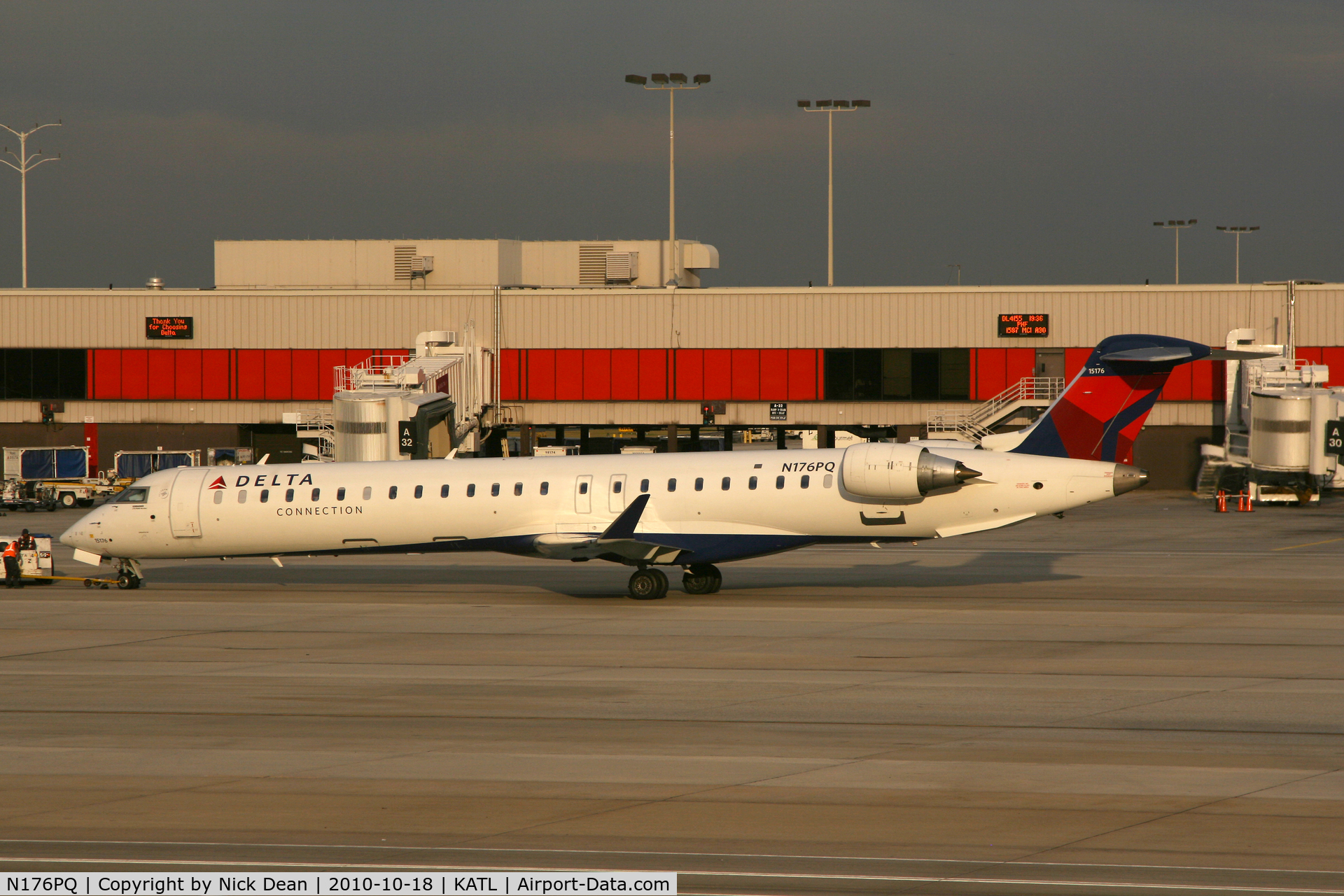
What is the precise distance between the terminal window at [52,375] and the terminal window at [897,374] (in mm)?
36064

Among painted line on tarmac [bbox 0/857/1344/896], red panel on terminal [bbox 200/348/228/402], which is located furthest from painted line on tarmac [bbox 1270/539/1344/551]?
red panel on terminal [bbox 200/348/228/402]

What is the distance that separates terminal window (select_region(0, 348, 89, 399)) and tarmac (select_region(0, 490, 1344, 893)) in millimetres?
40497

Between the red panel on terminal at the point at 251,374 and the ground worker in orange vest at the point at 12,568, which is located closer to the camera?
the ground worker in orange vest at the point at 12,568

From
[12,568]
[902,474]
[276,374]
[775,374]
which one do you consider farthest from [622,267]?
[902,474]

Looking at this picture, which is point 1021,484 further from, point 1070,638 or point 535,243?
point 535,243

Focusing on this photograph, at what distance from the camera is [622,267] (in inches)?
3159

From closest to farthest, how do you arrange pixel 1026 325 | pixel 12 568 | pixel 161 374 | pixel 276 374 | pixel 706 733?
pixel 706 733
pixel 12 568
pixel 1026 325
pixel 276 374
pixel 161 374

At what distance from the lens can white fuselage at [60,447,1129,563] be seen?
27.8 m

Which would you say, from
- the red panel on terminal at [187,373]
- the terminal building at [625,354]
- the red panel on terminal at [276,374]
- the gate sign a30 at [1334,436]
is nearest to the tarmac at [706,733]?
the gate sign a30 at [1334,436]

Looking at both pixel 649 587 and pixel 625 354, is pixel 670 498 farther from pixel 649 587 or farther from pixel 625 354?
pixel 625 354

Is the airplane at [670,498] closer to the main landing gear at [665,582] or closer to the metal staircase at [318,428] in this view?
the main landing gear at [665,582]

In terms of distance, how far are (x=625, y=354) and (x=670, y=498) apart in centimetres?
3822

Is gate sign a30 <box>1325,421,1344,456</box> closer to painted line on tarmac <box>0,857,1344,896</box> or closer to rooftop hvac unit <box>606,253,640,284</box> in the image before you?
rooftop hvac unit <box>606,253,640,284</box>

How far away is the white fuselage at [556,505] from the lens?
27.8 metres
